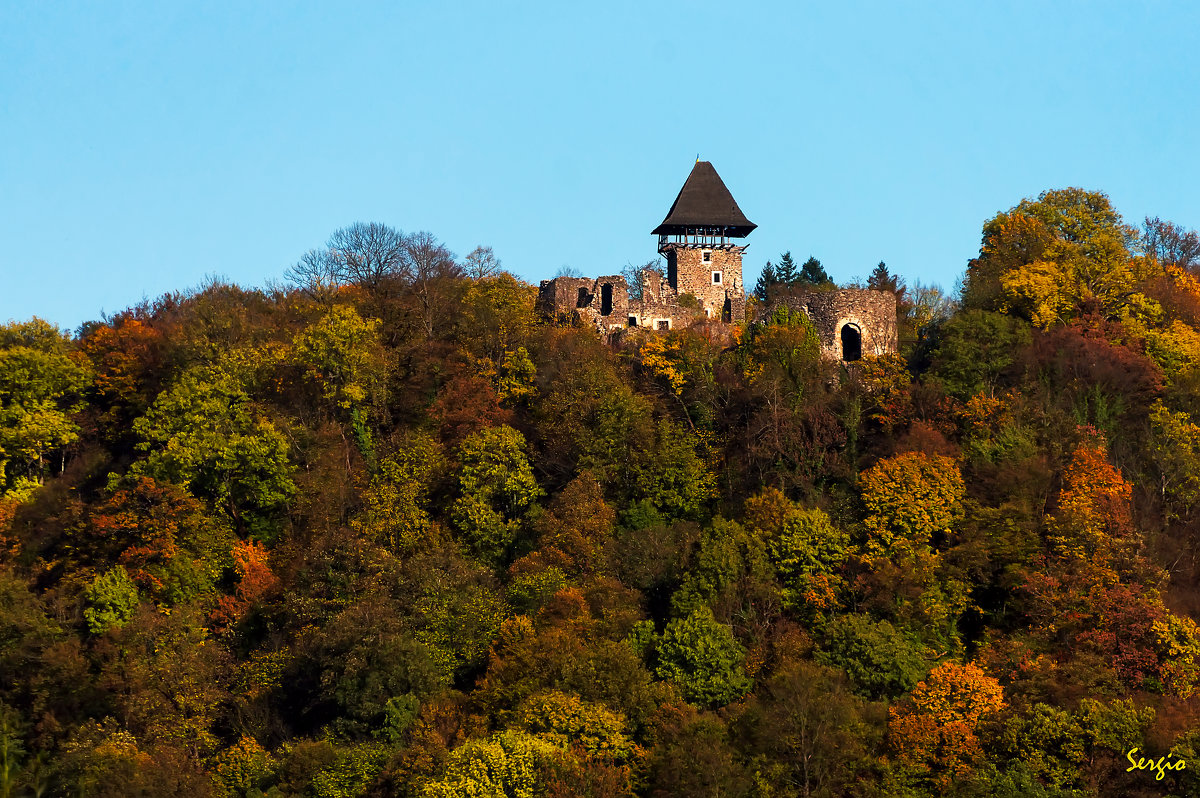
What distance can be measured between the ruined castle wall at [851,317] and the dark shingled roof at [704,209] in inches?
502

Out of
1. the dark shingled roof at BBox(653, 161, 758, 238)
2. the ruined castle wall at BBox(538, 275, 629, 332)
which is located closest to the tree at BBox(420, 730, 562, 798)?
the ruined castle wall at BBox(538, 275, 629, 332)

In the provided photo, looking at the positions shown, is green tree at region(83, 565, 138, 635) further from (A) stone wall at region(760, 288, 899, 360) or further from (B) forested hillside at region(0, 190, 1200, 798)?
(A) stone wall at region(760, 288, 899, 360)

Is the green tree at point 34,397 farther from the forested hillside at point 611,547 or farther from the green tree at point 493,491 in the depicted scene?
the green tree at point 493,491

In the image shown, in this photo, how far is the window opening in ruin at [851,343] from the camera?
5066cm

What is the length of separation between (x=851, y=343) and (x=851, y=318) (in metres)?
0.90

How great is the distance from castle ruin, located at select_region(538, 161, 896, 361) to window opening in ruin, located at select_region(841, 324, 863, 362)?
0.03 m

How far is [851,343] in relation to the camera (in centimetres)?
5100

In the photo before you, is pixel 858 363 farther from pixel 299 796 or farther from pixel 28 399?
pixel 28 399

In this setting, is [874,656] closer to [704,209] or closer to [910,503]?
[910,503]

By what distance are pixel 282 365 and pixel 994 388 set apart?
23.4 meters

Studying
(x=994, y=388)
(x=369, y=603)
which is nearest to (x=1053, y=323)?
(x=994, y=388)

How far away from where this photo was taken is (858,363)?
1935 inches

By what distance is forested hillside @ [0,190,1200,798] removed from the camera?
3559 cm

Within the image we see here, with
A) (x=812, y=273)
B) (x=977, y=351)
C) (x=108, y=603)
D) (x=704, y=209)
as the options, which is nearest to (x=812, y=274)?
(x=812, y=273)
